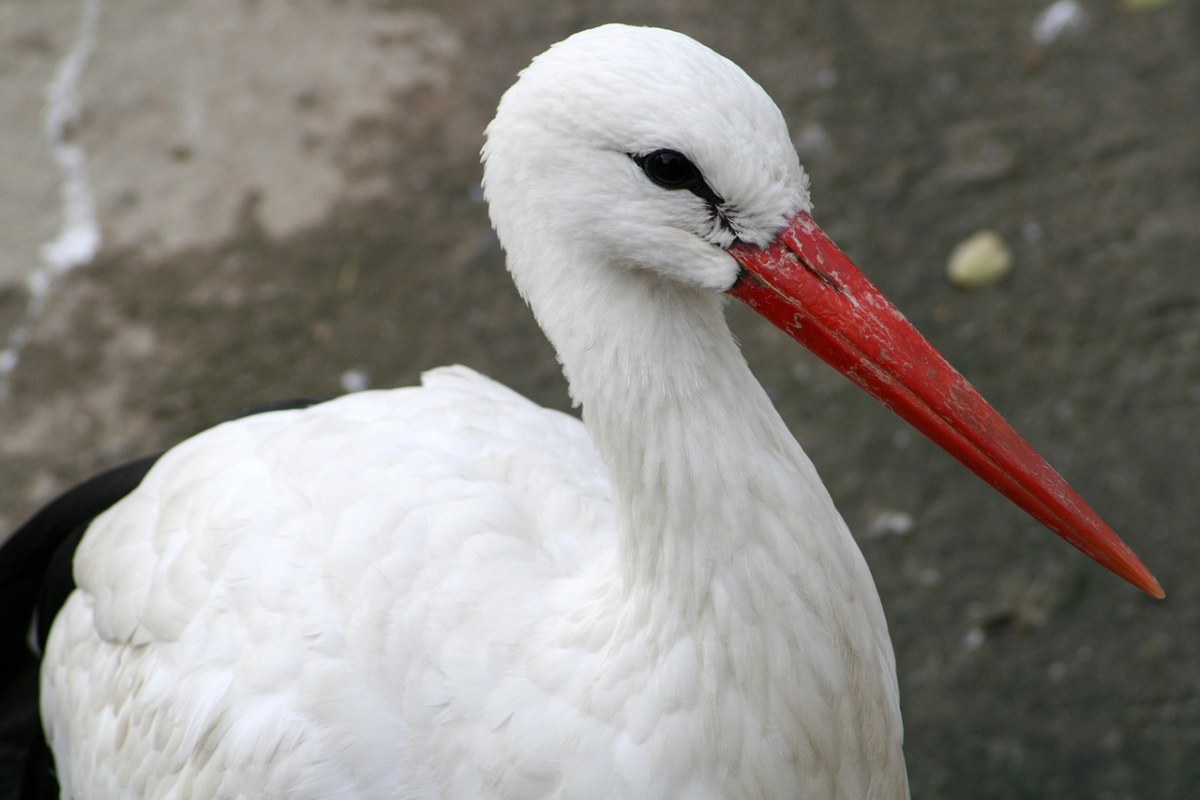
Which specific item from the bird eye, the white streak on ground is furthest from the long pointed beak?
the white streak on ground

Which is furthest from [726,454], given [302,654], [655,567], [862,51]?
[862,51]

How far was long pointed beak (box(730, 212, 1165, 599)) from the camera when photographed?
68.5 inches

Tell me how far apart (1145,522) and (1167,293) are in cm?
81

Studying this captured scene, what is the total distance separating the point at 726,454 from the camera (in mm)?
1776

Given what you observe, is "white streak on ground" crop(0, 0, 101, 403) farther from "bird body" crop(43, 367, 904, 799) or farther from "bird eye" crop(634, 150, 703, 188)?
"bird eye" crop(634, 150, 703, 188)

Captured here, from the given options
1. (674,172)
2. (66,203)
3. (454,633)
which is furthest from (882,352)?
(66,203)

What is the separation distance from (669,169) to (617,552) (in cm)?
59

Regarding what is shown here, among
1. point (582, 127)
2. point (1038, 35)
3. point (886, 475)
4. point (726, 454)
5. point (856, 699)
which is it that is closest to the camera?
point (582, 127)

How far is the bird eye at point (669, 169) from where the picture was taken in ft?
5.41

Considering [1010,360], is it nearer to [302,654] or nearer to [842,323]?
[842,323]

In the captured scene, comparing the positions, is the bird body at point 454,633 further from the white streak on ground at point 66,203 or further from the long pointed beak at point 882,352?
the white streak on ground at point 66,203

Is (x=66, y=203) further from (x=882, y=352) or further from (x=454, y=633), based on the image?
(x=882, y=352)

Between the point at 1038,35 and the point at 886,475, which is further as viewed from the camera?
the point at 1038,35

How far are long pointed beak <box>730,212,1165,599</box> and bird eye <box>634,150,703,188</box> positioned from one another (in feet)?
0.40
